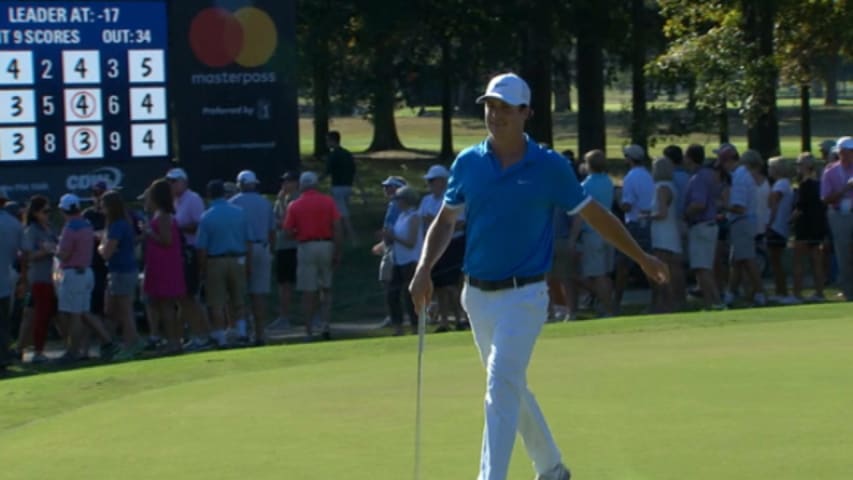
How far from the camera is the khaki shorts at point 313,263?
17.5m

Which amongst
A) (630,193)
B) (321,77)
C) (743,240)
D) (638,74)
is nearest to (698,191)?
(630,193)

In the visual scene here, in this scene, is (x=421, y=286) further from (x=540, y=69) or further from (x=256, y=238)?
(x=540, y=69)

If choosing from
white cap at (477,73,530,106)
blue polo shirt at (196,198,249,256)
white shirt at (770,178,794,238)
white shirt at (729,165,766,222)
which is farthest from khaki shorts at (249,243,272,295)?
white cap at (477,73,530,106)

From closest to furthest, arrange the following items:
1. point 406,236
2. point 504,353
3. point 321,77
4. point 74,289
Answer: point 504,353, point 74,289, point 406,236, point 321,77

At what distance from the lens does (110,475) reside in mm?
7562

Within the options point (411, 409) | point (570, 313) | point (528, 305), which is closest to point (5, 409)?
point (411, 409)

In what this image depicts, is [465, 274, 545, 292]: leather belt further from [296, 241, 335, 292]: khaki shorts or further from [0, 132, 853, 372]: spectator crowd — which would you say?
[296, 241, 335, 292]: khaki shorts

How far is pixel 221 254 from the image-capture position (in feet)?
53.7

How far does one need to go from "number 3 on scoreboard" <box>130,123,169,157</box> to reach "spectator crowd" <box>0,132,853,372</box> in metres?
1.17

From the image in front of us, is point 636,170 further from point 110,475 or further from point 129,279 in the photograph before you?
point 110,475

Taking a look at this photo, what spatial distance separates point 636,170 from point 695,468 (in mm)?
10428

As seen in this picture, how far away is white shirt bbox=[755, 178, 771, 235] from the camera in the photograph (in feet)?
60.9

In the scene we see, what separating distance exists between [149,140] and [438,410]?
35.5 feet

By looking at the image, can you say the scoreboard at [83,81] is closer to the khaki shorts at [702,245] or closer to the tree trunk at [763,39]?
the khaki shorts at [702,245]
